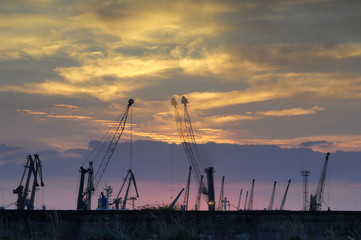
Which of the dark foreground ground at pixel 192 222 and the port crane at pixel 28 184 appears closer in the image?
the dark foreground ground at pixel 192 222

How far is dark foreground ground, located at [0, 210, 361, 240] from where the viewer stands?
30.0 meters

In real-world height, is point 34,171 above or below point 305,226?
above

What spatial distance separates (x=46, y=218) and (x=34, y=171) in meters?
128

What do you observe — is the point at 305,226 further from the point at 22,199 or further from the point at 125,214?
the point at 22,199

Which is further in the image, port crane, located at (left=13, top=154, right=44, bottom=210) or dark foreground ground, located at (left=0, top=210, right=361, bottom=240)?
port crane, located at (left=13, top=154, right=44, bottom=210)

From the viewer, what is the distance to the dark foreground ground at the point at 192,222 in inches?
1180

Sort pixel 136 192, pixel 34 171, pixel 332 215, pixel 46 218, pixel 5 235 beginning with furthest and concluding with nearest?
pixel 136 192 < pixel 34 171 < pixel 332 215 < pixel 46 218 < pixel 5 235

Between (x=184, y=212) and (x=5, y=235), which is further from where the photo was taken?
(x=184, y=212)

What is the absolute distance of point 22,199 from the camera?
6058 inches

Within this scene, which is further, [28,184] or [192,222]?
[28,184]

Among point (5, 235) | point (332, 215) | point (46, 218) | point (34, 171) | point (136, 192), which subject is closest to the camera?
point (5, 235)

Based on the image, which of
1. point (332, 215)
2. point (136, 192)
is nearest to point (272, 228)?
point (332, 215)

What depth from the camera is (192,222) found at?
3078 cm

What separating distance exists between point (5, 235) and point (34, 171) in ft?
432
